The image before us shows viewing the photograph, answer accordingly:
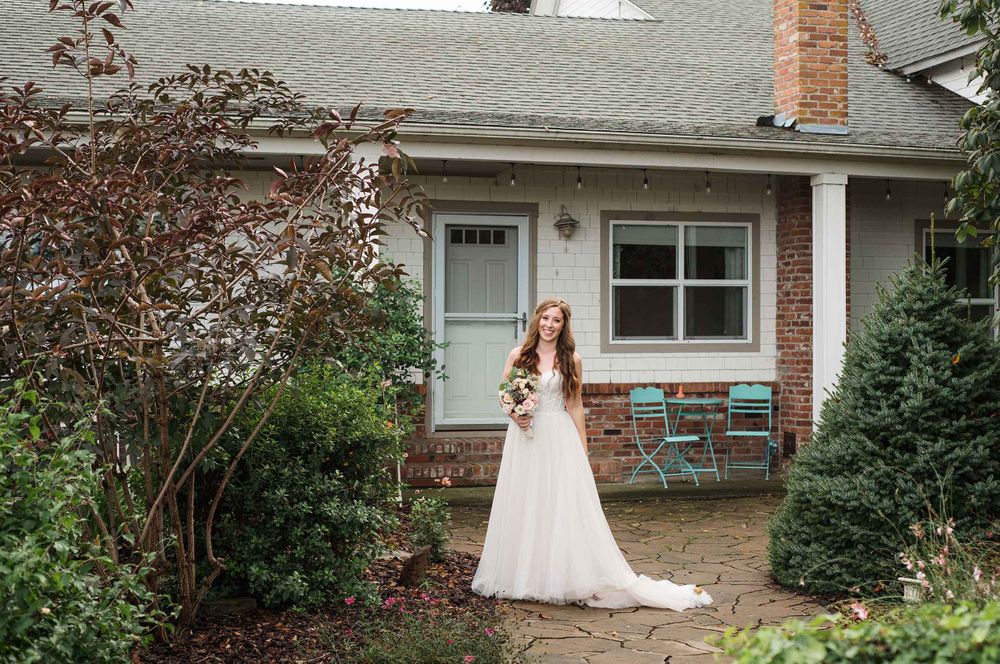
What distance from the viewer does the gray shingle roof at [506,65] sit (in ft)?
35.3

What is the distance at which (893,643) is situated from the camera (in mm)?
2549

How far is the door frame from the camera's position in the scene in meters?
11.1

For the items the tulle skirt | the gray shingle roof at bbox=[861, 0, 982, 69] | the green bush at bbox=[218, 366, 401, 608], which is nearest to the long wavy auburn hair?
the tulle skirt

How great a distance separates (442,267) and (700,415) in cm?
321

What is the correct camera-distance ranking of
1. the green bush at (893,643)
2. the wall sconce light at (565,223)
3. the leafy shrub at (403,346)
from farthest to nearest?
the wall sconce light at (565,223) → the leafy shrub at (403,346) → the green bush at (893,643)

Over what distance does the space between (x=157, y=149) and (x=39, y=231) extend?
91 centimetres

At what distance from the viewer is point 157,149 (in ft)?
17.5

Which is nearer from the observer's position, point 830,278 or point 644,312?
point 830,278

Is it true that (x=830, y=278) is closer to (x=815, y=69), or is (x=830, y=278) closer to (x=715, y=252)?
(x=715, y=252)

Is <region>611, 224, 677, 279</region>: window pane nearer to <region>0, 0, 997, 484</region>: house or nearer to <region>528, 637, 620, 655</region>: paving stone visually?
<region>0, 0, 997, 484</region>: house

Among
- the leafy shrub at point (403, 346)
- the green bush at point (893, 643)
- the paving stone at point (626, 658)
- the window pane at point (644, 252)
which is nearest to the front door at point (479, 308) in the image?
the leafy shrub at point (403, 346)

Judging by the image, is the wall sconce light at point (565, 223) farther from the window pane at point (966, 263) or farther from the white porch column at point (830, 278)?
the window pane at point (966, 263)

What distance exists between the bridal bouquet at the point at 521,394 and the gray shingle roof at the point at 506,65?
3435 mm

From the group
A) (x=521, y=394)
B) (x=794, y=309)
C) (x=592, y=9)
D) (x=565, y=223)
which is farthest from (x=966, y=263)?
(x=592, y=9)
